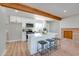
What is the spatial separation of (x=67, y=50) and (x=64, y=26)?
3.25ft

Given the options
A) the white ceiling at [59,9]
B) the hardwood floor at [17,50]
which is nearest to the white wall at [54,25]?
the white ceiling at [59,9]

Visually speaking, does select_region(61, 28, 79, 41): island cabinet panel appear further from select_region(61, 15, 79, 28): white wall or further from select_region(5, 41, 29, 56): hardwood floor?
select_region(5, 41, 29, 56): hardwood floor

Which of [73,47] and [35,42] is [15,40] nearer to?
[35,42]

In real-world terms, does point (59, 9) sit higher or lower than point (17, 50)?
higher

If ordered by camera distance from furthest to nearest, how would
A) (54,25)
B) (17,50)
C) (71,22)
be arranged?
(17,50) → (54,25) → (71,22)

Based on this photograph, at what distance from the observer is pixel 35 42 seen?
4250 mm

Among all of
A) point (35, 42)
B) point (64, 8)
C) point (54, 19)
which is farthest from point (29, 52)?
point (64, 8)

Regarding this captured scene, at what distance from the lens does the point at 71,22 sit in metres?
3.78

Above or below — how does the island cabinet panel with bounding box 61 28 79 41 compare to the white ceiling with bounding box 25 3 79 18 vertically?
below

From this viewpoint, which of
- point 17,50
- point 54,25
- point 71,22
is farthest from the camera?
point 17,50

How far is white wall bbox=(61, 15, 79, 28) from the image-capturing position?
3.65 meters

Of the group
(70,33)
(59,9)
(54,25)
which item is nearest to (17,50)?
(54,25)

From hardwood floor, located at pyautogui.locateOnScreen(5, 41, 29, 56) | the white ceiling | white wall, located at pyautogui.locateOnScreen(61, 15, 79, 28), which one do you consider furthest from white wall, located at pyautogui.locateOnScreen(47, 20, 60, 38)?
hardwood floor, located at pyautogui.locateOnScreen(5, 41, 29, 56)

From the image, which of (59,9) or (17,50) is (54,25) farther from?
(17,50)
